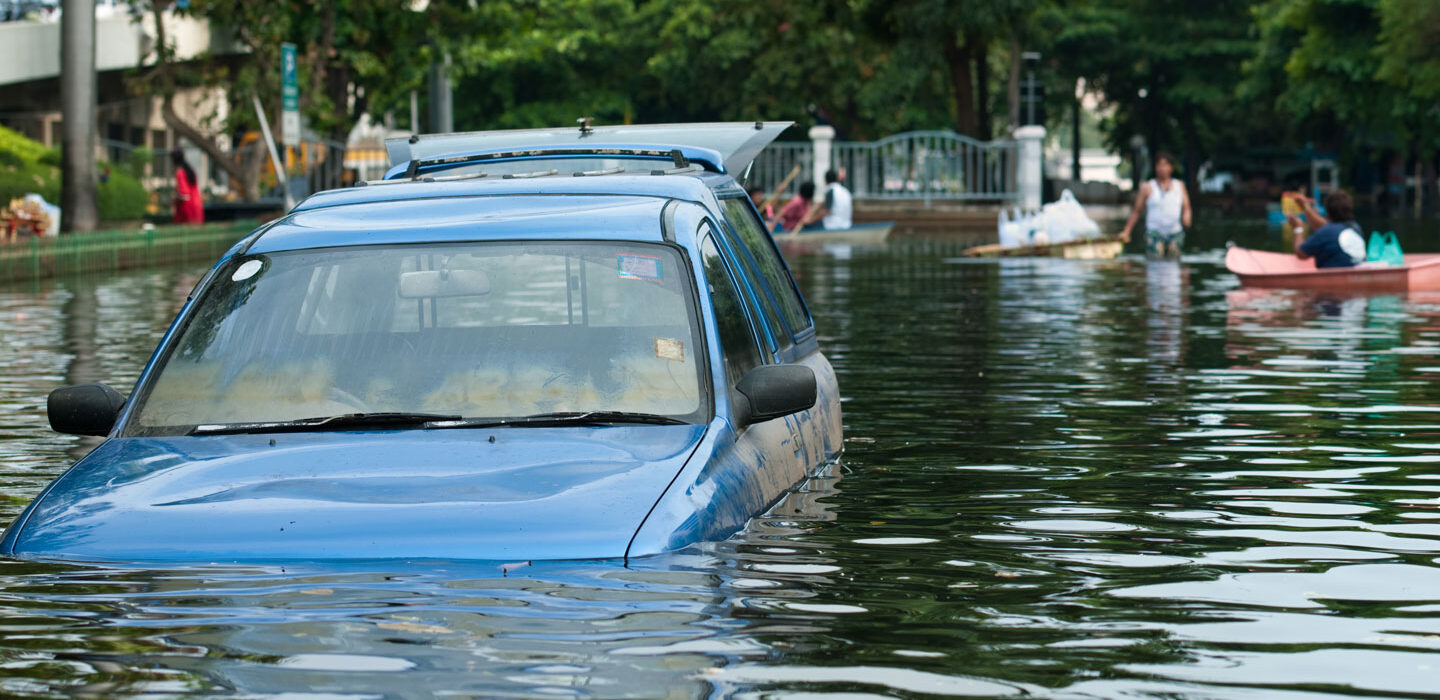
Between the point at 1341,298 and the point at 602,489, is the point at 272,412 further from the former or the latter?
the point at 1341,298

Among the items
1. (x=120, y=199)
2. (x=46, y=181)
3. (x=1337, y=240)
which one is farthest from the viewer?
(x=120, y=199)

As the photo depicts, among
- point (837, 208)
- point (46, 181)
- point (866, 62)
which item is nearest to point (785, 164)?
point (866, 62)

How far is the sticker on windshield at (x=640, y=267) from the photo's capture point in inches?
251

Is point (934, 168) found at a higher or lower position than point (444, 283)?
higher

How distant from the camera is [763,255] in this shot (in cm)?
806

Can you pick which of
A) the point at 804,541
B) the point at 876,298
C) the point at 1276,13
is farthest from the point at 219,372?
the point at 1276,13

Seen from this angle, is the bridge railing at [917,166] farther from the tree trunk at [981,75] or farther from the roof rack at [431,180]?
the roof rack at [431,180]

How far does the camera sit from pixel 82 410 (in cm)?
625

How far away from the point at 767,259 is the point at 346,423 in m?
2.55

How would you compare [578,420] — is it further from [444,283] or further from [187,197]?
[187,197]

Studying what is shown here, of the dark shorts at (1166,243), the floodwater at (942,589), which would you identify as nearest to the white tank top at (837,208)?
the dark shorts at (1166,243)

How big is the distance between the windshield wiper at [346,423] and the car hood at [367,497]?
65 mm

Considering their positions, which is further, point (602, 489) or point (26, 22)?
point (26, 22)

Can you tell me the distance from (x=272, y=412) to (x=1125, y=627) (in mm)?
2364
